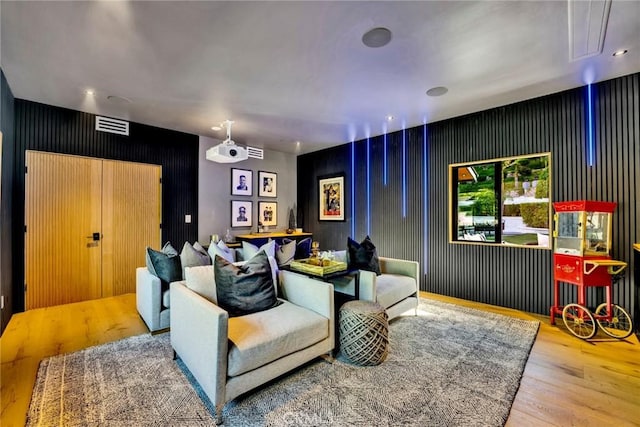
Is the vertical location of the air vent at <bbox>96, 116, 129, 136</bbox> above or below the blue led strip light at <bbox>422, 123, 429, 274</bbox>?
above

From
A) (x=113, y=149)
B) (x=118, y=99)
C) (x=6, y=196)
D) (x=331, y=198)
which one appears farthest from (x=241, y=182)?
(x=6, y=196)

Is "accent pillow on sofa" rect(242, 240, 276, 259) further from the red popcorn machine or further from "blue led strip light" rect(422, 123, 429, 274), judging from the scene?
the red popcorn machine

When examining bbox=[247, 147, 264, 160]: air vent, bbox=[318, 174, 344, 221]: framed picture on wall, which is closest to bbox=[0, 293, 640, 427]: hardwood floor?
bbox=[318, 174, 344, 221]: framed picture on wall

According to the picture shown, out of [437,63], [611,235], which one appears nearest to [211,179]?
[437,63]

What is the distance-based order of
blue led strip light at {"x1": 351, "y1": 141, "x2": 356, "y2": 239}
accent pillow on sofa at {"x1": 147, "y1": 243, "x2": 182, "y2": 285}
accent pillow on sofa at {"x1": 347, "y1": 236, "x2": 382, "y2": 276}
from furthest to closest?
blue led strip light at {"x1": 351, "y1": 141, "x2": 356, "y2": 239} < accent pillow on sofa at {"x1": 347, "y1": 236, "x2": 382, "y2": 276} < accent pillow on sofa at {"x1": 147, "y1": 243, "x2": 182, "y2": 285}

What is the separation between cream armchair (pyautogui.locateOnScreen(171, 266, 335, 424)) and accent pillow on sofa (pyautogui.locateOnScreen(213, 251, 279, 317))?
8 cm

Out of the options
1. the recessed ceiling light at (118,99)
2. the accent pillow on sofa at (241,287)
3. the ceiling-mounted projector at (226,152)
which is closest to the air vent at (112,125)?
the recessed ceiling light at (118,99)

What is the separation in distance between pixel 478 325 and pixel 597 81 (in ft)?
9.76

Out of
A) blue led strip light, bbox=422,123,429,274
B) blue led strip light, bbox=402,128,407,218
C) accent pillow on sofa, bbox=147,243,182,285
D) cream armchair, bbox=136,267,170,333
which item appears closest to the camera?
cream armchair, bbox=136,267,170,333

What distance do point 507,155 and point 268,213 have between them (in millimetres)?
4495

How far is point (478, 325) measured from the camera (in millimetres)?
3174

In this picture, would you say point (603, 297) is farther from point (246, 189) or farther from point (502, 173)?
point (246, 189)

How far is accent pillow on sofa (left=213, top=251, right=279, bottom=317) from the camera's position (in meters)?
2.21

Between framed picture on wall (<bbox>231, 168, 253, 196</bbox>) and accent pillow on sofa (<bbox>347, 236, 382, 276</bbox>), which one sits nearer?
accent pillow on sofa (<bbox>347, 236, 382, 276</bbox>)
